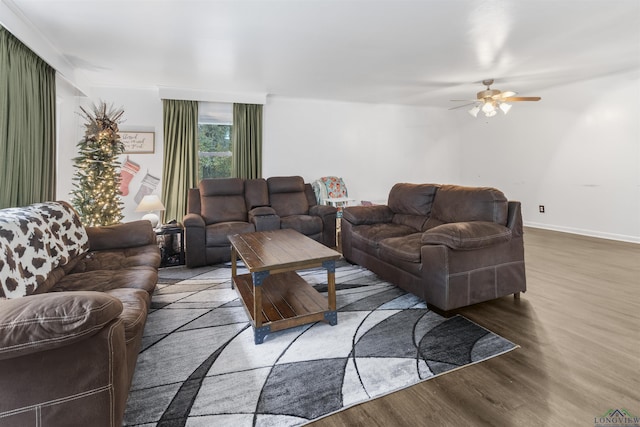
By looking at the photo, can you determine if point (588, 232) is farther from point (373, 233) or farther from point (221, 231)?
point (221, 231)

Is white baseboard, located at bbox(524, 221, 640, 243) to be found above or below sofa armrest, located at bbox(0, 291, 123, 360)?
below

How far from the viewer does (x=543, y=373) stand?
166 centimetres

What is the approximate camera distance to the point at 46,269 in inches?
72.0

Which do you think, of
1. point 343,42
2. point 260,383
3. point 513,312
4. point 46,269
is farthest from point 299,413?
point 343,42

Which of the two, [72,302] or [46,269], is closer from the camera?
[72,302]

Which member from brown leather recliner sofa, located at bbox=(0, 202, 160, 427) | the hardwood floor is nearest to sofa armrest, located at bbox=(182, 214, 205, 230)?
brown leather recliner sofa, located at bbox=(0, 202, 160, 427)

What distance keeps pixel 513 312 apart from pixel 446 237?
0.85 metres

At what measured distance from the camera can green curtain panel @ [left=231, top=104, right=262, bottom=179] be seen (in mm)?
5207

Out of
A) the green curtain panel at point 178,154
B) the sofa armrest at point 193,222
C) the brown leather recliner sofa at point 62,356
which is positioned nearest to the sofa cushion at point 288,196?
the sofa armrest at point 193,222

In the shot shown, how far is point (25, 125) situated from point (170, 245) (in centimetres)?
175

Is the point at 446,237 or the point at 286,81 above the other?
the point at 286,81

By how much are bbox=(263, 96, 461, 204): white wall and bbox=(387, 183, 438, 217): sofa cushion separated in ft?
7.95

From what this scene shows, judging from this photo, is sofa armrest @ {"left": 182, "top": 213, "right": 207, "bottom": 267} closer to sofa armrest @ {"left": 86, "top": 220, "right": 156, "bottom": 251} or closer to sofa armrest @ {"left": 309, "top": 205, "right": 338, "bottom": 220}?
sofa armrest @ {"left": 86, "top": 220, "right": 156, "bottom": 251}

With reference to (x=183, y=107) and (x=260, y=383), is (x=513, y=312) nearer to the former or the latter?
(x=260, y=383)
